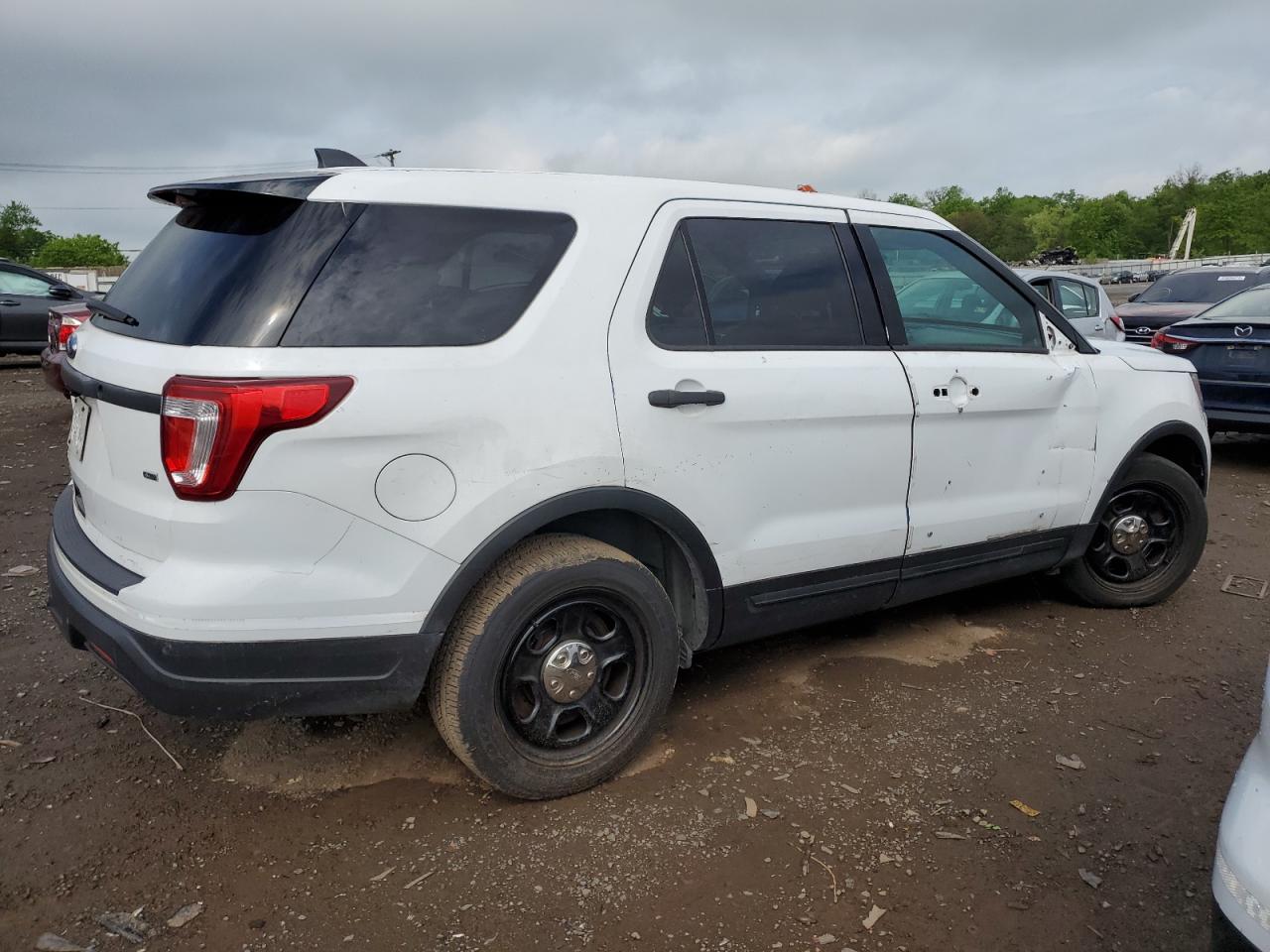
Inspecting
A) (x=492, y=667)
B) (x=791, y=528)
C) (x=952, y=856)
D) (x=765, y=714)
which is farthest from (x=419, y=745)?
(x=952, y=856)

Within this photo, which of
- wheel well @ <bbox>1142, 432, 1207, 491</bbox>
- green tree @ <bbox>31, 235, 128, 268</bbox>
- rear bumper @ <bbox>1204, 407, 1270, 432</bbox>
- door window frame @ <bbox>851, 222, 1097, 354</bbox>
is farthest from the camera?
green tree @ <bbox>31, 235, 128, 268</bbox>

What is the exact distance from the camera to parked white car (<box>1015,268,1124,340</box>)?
10.9 meters

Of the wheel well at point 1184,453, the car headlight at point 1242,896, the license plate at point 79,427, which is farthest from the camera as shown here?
the wheel well at point 1184,453

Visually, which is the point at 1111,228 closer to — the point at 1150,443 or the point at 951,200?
the point at 951,200

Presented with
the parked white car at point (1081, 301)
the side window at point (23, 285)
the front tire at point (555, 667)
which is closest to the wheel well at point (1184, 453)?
the front tire at point (555, 667)

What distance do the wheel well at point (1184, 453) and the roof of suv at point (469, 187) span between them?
2.71m

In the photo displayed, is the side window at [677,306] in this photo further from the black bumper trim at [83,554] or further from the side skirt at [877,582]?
the black bumper trim at [83,554]

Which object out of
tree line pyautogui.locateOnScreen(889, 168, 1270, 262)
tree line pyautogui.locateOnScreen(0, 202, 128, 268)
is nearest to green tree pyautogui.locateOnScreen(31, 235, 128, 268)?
tree line pyautogui.locateOnScreen(0, 202, 128, 268)

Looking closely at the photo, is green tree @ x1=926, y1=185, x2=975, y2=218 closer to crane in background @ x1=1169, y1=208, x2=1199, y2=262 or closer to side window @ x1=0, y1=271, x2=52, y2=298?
crane in background @ x1=1169, y1=208, x2=1199, y2=262

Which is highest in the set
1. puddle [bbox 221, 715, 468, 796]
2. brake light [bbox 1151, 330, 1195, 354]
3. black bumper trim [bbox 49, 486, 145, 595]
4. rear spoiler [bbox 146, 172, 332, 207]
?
rear spoiler [bbox 146, 172, 332, 207]

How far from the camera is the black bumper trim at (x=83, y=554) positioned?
2547mm

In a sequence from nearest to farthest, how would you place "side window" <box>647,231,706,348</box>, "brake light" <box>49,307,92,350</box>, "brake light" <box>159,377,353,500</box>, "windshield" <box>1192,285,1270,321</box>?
"brake light" <box>159,377,353,500</box> → "side window" <box>647,231,706,348</box> → "brake light" <box>49,307,92,350</box> → "windshield" <box>1192,285,1270,321</box>

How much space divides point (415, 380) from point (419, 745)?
1400 millimetres

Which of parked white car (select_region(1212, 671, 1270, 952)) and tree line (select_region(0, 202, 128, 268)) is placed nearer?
parked white car (select_region(1212, 671, 1270, 952))
